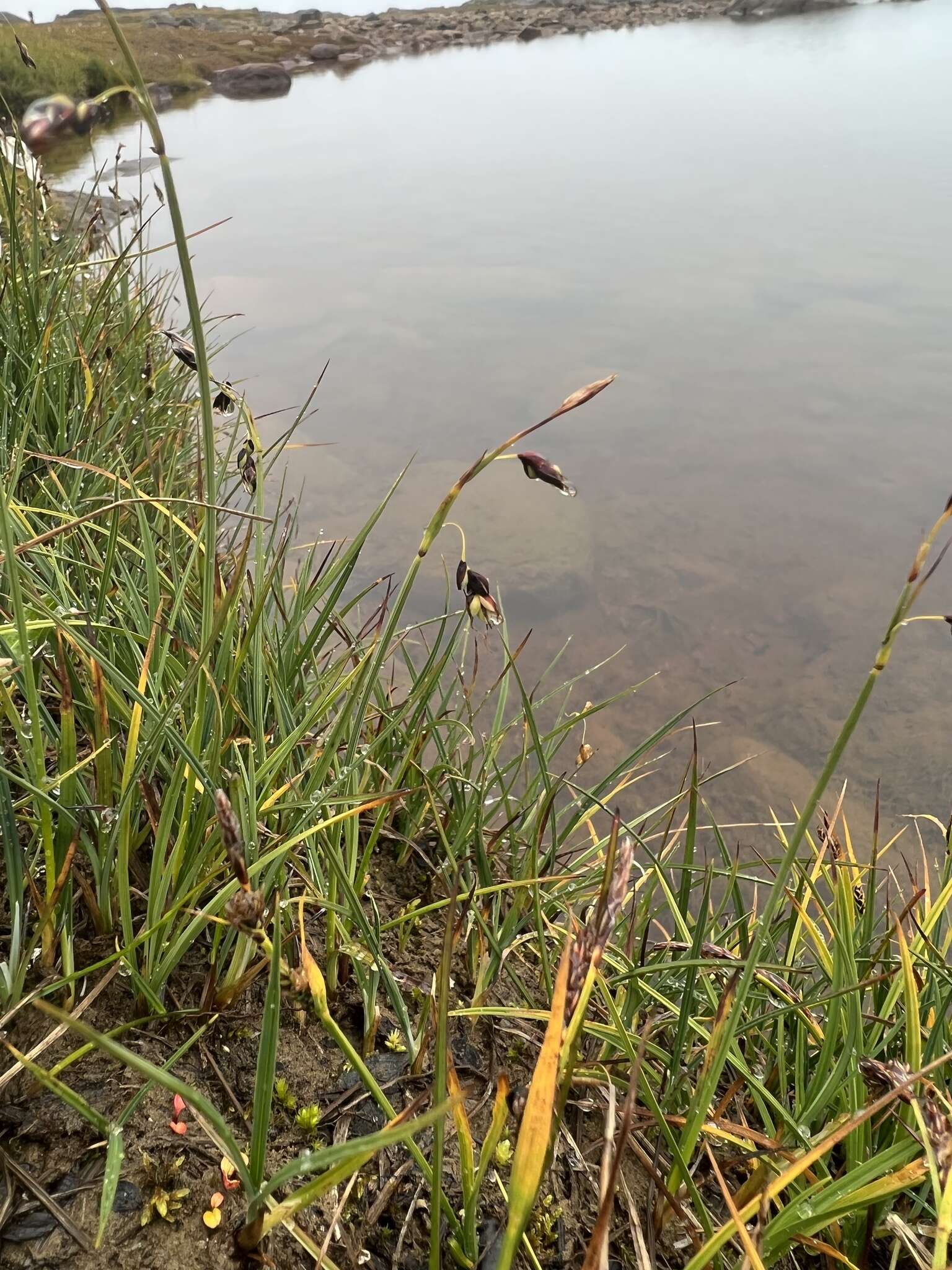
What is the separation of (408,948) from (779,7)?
Answer: 1742 inches

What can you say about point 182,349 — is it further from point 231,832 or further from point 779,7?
point 779,7

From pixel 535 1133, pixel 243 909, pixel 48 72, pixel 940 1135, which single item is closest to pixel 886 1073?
pixel 940 1135

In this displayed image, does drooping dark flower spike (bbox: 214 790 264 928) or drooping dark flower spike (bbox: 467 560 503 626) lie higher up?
drooping dark flower spike (bbox: 214 790 264 928)

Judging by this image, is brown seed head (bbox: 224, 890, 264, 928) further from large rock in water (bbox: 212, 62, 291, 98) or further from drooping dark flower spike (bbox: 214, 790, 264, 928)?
large rock in water (bbox: 212, 62, 291, 98)

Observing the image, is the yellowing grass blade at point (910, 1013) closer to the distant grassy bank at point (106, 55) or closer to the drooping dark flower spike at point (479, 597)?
the drooping dark flower spike at point (479, 597)

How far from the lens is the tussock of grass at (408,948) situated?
2.58 ft

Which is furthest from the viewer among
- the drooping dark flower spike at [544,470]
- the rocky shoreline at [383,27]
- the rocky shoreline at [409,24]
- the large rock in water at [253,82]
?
the rocky shoreline at [409,24]

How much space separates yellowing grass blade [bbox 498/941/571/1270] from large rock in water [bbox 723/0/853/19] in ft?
143

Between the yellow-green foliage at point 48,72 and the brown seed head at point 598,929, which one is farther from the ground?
the yellow-green foliage at point 48,72

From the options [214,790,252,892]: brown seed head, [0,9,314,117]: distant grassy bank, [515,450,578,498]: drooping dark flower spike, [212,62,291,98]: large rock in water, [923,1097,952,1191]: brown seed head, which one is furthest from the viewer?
[212,62,291,98]: large rock in water

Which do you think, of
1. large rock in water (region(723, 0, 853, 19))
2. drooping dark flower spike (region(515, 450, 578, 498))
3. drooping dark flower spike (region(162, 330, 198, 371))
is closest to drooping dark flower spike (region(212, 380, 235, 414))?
drooping dark flower spike (region(162, 330, 198, 371))

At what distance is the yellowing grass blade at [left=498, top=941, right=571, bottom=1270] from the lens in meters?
0.64

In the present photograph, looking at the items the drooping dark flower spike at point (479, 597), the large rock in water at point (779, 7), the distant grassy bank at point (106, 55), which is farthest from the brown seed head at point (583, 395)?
the large rock in water at point (779, 7)

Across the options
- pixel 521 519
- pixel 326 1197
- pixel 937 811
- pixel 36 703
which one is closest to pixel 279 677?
pixel 36 703
